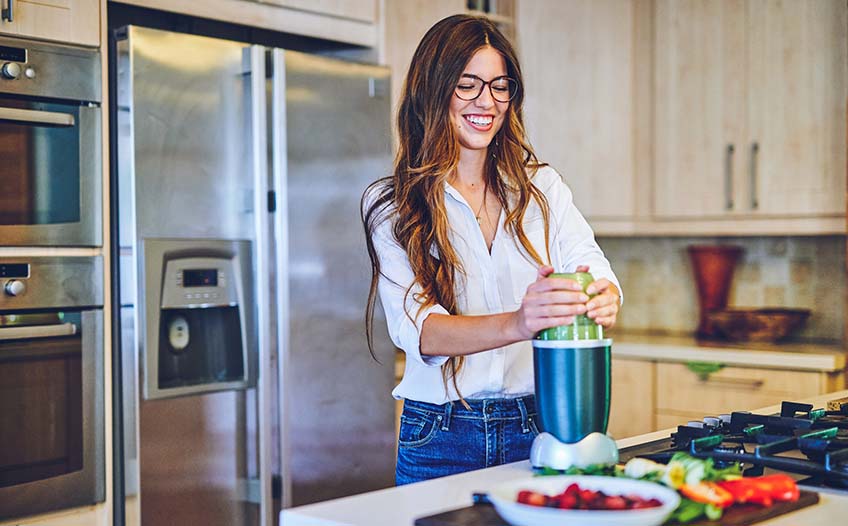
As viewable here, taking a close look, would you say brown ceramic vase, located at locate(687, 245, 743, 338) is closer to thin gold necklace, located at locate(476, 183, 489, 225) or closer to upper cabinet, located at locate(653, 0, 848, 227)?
upper cabinet, located at locate(653, 0, 848, 227)

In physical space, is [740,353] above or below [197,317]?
below

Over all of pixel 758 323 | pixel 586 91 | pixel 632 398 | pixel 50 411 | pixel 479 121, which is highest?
pixel 586 91

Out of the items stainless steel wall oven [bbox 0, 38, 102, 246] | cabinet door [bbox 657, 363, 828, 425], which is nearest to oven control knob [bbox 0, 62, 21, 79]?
stainless steel wall oven [bbox 0, 38, 102, 246]

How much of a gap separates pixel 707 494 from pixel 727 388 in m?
2.43

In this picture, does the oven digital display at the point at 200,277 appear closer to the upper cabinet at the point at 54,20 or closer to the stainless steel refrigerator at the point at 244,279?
the stainless steel refrigerator at the point at 244,279

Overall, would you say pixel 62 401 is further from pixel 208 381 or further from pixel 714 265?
pixel 714 265

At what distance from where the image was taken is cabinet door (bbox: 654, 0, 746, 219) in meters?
3.71

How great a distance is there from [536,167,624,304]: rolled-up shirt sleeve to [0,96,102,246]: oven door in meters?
1.14

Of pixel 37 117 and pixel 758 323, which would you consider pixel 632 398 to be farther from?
pixel 37 117

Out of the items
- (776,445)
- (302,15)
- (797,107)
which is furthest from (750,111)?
(776,445)

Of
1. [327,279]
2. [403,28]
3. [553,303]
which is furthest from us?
[403,28]

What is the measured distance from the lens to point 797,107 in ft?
11.7

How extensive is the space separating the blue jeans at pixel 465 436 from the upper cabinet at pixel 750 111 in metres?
2.09

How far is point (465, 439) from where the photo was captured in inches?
70.7
